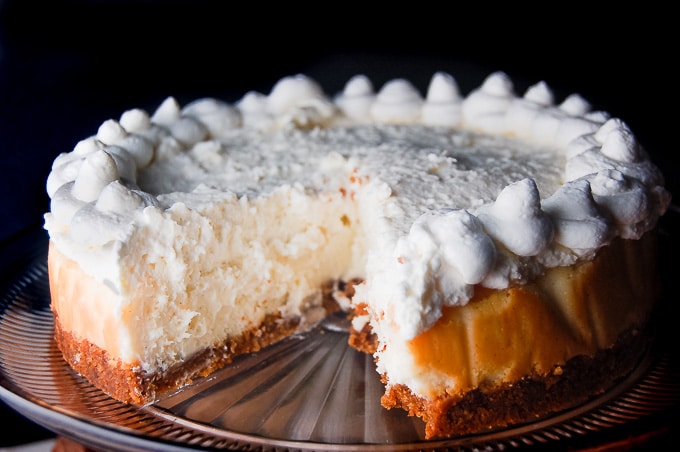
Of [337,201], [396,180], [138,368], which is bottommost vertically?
[138,368]

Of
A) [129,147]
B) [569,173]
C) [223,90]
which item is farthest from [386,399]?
[223,90]

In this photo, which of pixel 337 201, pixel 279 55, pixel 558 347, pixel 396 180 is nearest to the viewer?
pixel 558 347

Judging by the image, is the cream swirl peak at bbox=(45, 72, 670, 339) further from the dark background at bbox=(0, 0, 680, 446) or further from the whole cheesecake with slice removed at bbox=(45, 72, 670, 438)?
the dark background at bbox=(0, 0, 680, 446)

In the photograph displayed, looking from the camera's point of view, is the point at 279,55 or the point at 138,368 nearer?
the point at 138,368

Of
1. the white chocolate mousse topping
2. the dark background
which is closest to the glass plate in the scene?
the white chocolate mousse topping

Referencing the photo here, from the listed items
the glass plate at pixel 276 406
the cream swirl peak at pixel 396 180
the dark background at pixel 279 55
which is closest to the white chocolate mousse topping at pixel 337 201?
the cream swirl peak at pixel 396 180

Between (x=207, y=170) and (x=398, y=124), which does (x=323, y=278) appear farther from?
(x=398, y=124)

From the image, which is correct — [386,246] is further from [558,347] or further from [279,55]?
[279,55]

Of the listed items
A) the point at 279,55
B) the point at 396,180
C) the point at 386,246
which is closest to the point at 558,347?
the point at 386,246
